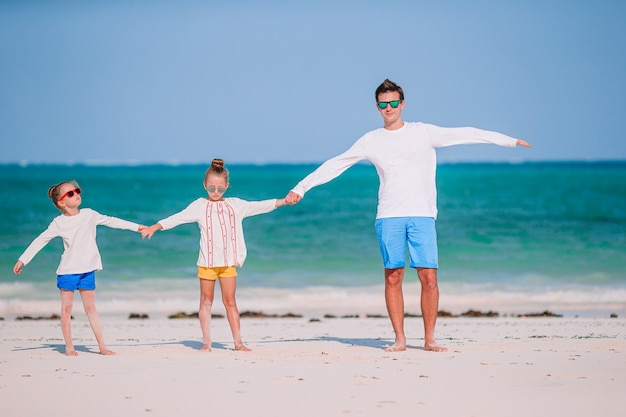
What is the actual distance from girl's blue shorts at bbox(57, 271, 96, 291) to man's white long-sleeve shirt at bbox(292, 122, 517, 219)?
1844 mm

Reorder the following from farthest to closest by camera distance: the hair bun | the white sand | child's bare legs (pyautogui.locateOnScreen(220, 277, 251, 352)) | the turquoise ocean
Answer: the turquoise ocean
child's bare legs (pyautogui.locateOnScreen(220, 277, 251, 352))
the hair bun
the white sand

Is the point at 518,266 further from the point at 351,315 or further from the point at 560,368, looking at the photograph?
the point at 560,368

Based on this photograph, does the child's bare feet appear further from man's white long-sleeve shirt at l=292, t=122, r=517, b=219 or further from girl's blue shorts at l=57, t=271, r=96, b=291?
girl's blue shorts at l=57, t=271, r=96, b=291

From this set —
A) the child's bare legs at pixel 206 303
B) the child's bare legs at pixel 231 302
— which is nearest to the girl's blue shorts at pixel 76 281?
the child's bare legs at pixel 206 303

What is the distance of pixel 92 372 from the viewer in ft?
21.7

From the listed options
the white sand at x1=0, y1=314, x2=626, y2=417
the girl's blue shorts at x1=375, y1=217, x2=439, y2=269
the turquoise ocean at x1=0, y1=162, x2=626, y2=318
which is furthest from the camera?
the turquoise ocean at x1=0, y1=162, x2=626, y2=318

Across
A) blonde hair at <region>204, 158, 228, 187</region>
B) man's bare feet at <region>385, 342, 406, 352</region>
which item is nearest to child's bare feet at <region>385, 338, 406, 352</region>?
man's bare feet at <region>385, 342, 406, 352</region>

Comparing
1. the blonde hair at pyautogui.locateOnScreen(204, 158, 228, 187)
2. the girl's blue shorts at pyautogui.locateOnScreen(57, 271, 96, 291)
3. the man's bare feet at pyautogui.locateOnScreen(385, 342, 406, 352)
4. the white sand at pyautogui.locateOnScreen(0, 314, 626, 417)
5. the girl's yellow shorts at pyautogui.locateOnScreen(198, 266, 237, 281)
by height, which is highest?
the blonde hair at pyautogui.locateOnScreen(204, 158, 228, 187)

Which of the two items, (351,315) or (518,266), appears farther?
(518,266)

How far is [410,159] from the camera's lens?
741cm

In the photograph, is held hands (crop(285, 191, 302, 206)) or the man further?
held hands (crop(285, 191, 302, 206))

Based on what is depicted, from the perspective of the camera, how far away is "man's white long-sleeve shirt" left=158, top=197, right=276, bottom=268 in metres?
7.50

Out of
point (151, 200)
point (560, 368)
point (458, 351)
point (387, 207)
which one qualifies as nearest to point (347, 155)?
point (387, 207)

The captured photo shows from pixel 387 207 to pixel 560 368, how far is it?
5.99 feet
